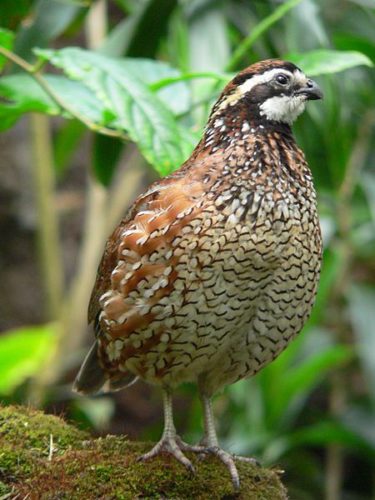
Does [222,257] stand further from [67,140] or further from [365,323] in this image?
[365,323]

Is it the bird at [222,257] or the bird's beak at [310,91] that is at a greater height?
the bird's beak at [310,91]

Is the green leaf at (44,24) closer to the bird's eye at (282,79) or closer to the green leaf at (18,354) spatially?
the green leaf at (18,354)

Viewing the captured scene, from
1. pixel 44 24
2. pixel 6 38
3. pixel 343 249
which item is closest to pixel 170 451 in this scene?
pixel 6 38

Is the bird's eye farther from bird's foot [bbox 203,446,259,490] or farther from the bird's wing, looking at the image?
bird's foot [bbox 203,446,259,490]

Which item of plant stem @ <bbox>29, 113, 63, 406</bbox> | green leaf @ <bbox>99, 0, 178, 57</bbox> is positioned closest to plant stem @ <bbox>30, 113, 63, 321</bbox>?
plant stem @ <bbox>29, 113, 63, 406</bbox>

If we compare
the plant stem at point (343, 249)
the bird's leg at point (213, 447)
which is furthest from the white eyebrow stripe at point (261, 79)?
the plant stem at point (343, 249)

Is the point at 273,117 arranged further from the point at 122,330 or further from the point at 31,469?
the point at 31,469
